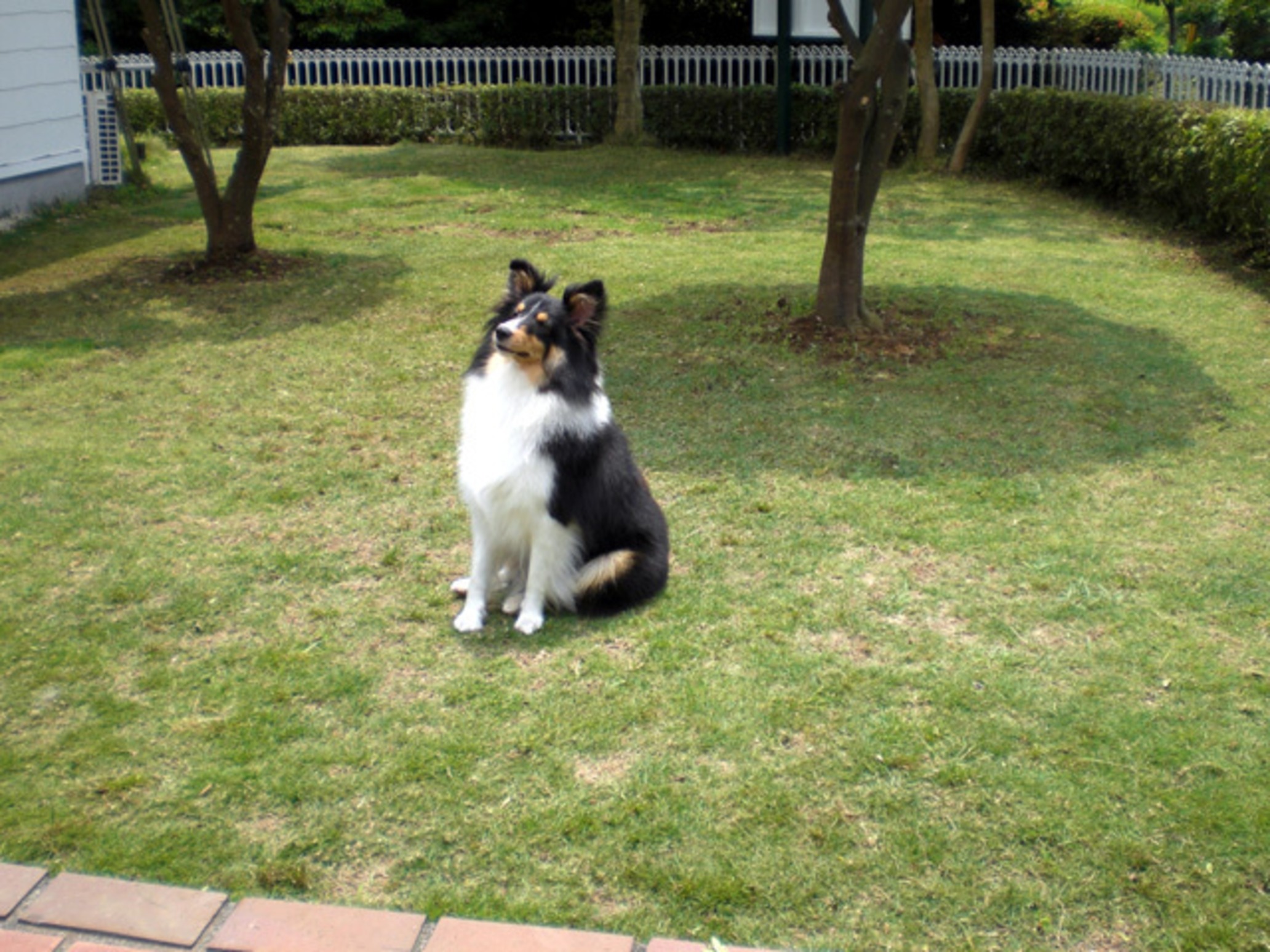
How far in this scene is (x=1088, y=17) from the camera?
22.5m

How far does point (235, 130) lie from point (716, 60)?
8642mm

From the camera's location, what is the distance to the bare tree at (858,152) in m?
7.55

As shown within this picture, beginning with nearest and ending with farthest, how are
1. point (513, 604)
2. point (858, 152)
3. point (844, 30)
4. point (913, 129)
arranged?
1. point (513, 604)
2. point (858, 152)
3. point (844, 30)
4. point (913, 129)

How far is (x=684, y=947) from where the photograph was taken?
2.82 m

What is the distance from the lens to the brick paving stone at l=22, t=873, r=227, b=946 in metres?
2.88

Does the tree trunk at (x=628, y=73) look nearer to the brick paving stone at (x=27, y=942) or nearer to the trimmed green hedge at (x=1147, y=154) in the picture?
the trimmed green hedge at (x=1147, y=154)

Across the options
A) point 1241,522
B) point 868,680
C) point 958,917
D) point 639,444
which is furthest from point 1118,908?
point 639,444

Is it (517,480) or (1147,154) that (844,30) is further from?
(1147,154)

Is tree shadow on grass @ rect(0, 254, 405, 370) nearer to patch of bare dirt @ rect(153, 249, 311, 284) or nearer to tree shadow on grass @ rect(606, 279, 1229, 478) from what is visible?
patch of bare dirt @ rect(153, 249, 311, 284)

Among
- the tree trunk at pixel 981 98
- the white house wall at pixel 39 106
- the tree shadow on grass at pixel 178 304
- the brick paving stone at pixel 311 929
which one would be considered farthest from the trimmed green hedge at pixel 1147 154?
the white house wall at pixel 39 106

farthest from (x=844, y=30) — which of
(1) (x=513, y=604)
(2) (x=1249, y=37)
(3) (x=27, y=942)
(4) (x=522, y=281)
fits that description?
(2) (x=1249, y=37)

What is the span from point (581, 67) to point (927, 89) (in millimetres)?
7302

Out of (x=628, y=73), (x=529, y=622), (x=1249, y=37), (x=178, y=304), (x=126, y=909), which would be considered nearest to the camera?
(x=126, y=909)

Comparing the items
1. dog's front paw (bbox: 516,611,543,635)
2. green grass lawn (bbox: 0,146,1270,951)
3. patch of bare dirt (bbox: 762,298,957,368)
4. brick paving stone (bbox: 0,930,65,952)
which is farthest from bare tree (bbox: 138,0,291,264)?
brick paving stone (bbox: 0,930,65,952)
